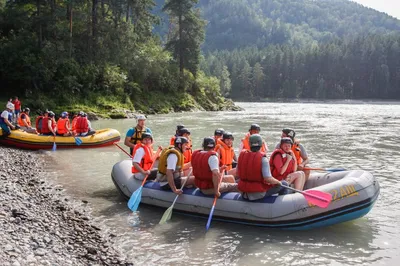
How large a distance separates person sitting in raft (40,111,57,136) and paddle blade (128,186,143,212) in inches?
290

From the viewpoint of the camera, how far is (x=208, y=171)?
6410mm

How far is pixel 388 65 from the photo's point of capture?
289ft

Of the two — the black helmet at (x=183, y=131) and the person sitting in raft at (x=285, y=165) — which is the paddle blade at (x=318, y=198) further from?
the black helmet at (x=183, y=131)

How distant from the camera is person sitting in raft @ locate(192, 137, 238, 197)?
629 cm

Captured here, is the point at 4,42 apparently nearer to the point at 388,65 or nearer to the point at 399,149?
the point at 399,149

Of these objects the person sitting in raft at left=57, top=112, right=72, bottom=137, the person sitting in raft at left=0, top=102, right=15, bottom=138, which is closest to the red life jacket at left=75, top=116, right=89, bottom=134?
the person sitting in raft at left=57, top=112, right=72, bottom=137

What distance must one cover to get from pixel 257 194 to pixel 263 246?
0.93 metres

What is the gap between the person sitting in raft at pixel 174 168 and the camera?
6613 mm

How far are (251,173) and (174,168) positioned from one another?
1.39 metres

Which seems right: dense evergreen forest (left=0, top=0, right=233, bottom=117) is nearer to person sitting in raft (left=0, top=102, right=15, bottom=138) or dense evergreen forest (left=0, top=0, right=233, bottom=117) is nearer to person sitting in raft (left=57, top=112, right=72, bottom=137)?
person sitting in raft (left=57, top=112, right=72, bottom=137)

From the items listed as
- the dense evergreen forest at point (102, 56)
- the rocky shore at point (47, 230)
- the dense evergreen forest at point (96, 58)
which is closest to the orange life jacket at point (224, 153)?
the rocky shore at point (47, 230)

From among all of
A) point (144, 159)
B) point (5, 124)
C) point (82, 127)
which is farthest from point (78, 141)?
point (144, 159)

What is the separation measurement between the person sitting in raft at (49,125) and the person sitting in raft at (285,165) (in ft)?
30.1

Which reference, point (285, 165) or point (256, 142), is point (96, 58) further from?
point (256, 142)
